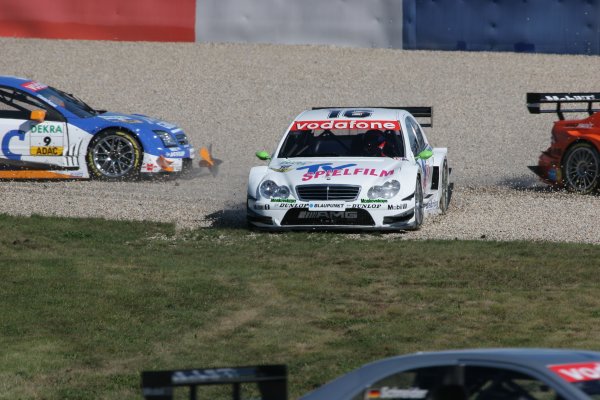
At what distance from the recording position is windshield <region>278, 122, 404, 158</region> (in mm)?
14062

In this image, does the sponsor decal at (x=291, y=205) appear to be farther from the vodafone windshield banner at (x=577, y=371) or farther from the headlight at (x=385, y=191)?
the vodafone windshield banner at (x=577, y=371)

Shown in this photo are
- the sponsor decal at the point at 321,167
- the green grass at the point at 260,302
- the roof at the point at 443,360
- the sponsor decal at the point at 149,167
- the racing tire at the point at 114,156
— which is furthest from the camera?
the sponsor decal at the point at 149,167

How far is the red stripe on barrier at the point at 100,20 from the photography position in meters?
25.3

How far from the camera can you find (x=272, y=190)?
1346cm

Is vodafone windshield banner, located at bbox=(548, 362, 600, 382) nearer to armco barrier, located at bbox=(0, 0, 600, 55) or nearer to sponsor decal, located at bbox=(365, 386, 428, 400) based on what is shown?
sponsor decal, located at bbox=(365, 386, 428, 400)

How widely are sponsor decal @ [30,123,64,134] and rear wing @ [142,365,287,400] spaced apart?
12.6 meters

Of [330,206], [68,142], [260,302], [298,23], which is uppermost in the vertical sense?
[298,23]

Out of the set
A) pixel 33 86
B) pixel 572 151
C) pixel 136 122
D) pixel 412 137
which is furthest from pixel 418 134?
pixel 33 86

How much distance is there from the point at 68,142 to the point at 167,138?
4.57ft

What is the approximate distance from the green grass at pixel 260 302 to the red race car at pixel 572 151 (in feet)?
12.5

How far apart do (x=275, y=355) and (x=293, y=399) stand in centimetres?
99

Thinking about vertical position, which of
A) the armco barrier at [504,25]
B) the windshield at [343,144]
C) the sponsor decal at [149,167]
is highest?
the armco barrier at [504,25]

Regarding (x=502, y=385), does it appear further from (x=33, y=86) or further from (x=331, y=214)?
(x=33, y=86)

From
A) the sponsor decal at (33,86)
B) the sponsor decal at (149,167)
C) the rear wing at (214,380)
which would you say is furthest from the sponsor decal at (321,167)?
the rear wing at (214,380)
